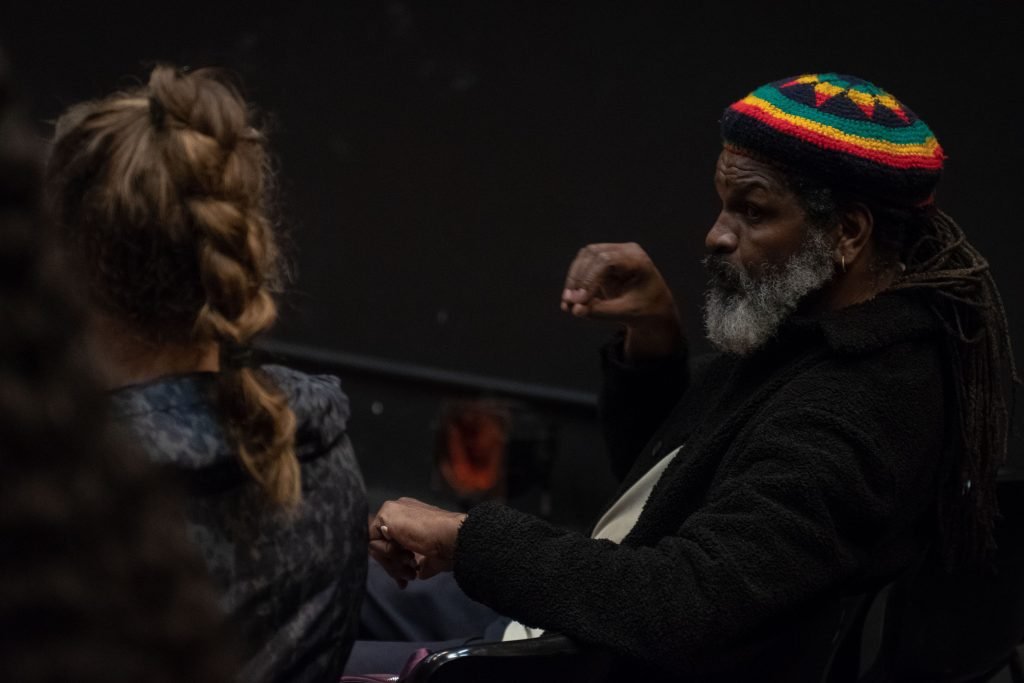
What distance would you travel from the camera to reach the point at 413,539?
1.87 meters

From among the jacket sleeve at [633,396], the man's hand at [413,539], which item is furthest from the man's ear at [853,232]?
the man's hand at [413,539]

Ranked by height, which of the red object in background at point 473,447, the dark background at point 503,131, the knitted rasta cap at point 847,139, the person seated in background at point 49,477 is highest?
the person seated in background at point 49,477

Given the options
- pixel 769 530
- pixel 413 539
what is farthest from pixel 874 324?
pixel 413 539

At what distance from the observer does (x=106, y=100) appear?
146 centimetres

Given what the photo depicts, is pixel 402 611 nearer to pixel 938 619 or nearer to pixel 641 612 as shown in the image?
pixel 641 612

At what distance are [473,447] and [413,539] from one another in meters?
2.21

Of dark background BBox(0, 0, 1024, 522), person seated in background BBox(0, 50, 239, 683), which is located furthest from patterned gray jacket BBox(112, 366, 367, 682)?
dark background BBox(0, 0, 1024, 522)

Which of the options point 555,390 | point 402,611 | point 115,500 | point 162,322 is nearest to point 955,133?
point 555,390

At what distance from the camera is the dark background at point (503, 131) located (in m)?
3.15

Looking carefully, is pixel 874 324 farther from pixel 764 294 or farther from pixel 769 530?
pixel 769 530

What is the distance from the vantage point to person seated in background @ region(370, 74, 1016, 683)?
66.0 inches

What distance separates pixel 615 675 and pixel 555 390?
2.31 metres

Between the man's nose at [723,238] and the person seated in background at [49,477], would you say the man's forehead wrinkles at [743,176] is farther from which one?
the person seated in background at [49,477]

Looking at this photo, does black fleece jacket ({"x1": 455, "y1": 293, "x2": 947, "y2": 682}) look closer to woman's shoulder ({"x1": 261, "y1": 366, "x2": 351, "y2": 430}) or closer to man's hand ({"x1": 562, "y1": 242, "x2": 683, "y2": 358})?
woman's shoulder ({"x1": 261, "y1": 366, "x2": 351, "y2": 430})
